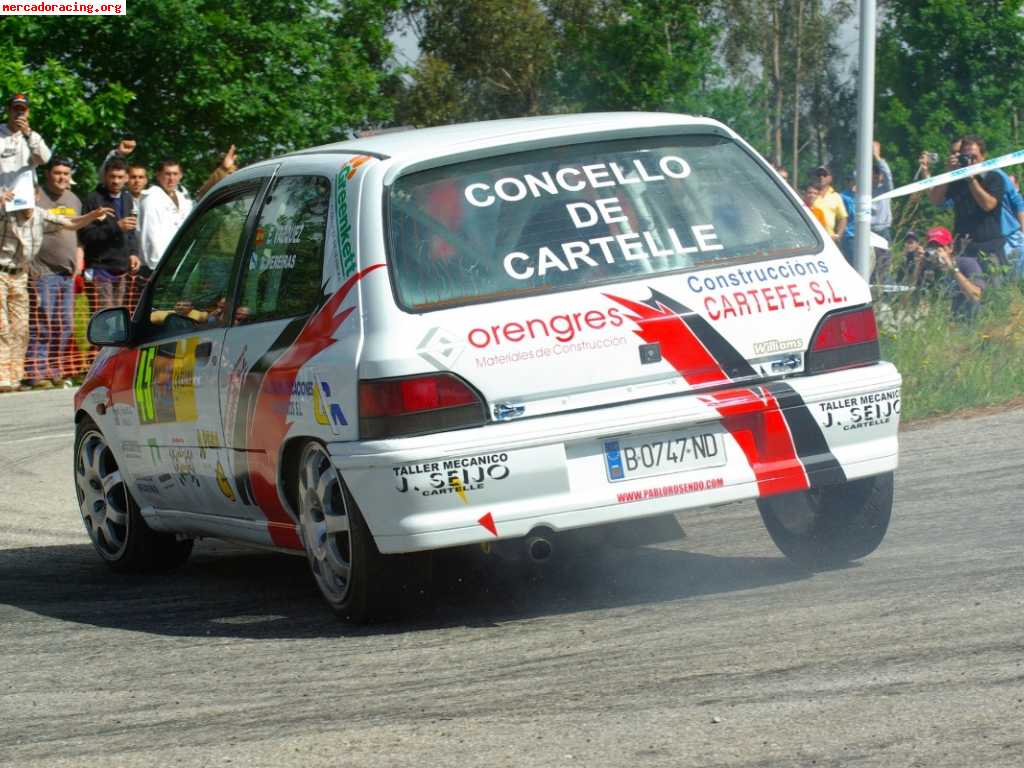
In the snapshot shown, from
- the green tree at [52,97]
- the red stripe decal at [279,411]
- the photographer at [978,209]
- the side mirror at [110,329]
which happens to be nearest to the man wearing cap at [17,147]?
the photographer at [978,209]

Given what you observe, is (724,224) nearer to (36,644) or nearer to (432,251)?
(432,251)

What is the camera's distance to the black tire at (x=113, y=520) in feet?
28.6

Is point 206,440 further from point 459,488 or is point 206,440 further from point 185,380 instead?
point 459,488

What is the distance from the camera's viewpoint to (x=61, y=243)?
17266 millimetres

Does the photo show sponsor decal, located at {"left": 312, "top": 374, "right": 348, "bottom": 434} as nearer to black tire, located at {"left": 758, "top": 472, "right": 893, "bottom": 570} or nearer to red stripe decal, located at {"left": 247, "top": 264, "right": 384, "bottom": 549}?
red stripe decal, located at {"left": 247, "top": 264, "right": 384, "bottom": 549}

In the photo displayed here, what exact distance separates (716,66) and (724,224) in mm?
80507

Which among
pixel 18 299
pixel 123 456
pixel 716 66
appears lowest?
pixel 716 66

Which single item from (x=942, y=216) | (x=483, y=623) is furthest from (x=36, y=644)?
(x=942, y=216)

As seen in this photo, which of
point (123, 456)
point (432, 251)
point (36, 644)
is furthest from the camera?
point (123, 456)

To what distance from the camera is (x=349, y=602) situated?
6.78 metres

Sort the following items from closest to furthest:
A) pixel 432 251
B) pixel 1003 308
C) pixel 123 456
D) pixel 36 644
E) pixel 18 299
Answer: pixel 432 251
pixel 36 644
pixel 123 456
pixel 1003 308
pixel 18 299

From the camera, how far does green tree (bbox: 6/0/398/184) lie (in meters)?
36.9

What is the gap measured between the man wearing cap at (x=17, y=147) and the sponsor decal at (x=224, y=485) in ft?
32.3

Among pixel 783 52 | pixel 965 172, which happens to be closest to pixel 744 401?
pixel 965 172
